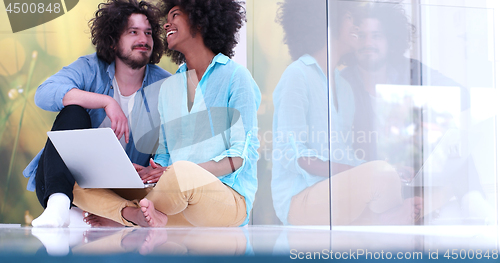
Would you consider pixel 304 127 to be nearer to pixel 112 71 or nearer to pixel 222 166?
pixel 222 166

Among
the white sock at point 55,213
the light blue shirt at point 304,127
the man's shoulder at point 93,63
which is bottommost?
the white sock at point 55,213

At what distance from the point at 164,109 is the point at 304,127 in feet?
2.01

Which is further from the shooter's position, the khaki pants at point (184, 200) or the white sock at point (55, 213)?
the khaki pants at point (184, 200)

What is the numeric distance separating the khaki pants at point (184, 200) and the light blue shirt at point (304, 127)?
0.58 ft

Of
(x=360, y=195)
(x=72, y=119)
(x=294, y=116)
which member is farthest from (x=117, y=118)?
(x=360, y=195)

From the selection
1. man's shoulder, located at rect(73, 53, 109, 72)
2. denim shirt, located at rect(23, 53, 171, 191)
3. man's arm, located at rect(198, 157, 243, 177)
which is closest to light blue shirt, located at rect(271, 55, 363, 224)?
man's arm, located at rect(198, 157, 243, 177)

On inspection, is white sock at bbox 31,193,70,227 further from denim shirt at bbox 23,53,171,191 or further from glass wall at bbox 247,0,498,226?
glass wall at bbox 247,0,498,226

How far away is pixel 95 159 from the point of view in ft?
4.14

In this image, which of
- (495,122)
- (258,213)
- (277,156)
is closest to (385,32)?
(495,122)

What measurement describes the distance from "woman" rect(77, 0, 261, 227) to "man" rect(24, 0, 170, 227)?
0.27 feet

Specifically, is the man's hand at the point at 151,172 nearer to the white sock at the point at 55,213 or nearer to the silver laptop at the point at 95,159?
the silver laptop at the point at 95,159

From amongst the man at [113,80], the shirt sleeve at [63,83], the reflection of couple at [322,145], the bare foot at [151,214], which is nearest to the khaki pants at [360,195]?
the reflection of couple at [322,145]

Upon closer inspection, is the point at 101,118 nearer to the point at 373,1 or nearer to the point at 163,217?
the point at 163,217

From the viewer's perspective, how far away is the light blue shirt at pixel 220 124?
54.4 inches
